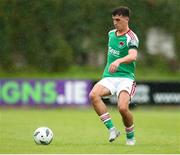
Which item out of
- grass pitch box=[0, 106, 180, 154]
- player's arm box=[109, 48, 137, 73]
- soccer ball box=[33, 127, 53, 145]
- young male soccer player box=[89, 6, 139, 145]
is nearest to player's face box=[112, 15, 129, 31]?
young male soccer player box=[89, 6, 139, 145]

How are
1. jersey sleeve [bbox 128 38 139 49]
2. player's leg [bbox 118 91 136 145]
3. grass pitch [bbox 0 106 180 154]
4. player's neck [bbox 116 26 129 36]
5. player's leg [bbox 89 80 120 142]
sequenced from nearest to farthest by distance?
1. grass pitch [bbox 0 106 180 154]
2. player's leg [bbox 118 91 136 145]
3. jersey sleeve [bbox 128 38 139 49]
4. player's leg [bbox 89 80 120 142]
5. player's neck [bbox 116 26 129 36]

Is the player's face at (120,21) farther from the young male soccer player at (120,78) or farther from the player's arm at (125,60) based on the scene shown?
the player's arm at (125,60)

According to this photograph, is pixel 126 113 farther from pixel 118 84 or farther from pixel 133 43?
pixel 133 43

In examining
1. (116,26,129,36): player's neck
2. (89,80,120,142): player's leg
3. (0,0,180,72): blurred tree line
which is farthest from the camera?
(0,0,180,72): blurred tree line

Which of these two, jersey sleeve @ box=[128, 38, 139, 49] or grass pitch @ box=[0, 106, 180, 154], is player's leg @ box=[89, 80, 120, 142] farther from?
jersey sleeve @ box=[128, 38, 139, 49]

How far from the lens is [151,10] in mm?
26422

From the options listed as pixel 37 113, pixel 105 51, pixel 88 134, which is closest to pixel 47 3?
pixel 105 51

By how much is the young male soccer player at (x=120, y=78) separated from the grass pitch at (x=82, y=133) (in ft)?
1.20

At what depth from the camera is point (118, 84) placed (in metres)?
11.7

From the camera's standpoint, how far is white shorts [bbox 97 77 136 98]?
11.6m

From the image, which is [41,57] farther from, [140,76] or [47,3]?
[140,76]

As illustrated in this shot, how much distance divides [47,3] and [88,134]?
12390mm

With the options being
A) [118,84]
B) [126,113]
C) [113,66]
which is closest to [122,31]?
[118,84]

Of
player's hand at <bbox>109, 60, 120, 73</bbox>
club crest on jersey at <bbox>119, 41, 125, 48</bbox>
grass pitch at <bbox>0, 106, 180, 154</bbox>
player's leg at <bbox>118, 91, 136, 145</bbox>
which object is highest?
club crest on jersey at <bbox>119, 41, 125, 48</bbox>
